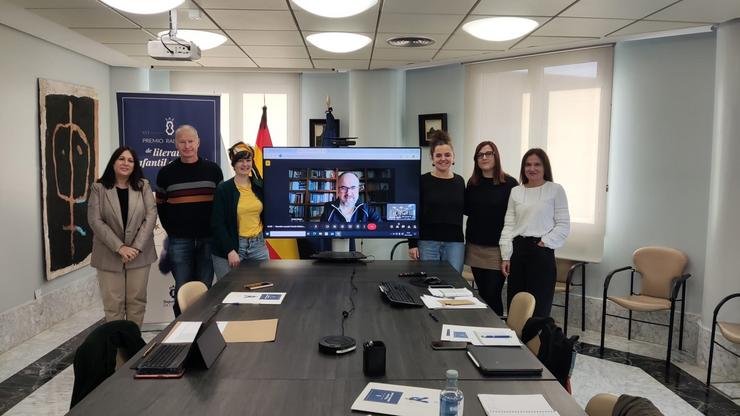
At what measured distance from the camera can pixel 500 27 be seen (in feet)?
13.0

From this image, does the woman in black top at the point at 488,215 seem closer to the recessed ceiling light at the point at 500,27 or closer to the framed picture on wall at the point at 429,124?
the recessed ceiling light at the point at 500,27

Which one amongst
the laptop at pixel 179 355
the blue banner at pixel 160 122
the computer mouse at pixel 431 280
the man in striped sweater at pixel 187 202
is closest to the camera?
the laptop at pixel 179 355

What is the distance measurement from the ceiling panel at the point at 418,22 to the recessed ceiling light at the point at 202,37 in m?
1.31

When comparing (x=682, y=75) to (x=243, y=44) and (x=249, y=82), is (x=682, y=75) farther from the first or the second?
(x=249, y=82)

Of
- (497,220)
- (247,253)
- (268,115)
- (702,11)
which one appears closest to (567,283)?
(497,220)

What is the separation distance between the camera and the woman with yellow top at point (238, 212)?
11.5 ft

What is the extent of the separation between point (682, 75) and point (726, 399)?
8.30 ft

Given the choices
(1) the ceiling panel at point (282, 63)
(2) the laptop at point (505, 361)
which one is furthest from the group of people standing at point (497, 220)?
(1) the ceiling panel at point (282, 63)

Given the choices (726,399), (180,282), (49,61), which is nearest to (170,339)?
(180,282)

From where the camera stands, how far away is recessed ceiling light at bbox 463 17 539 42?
380 cm

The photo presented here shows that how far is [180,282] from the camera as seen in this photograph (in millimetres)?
3953

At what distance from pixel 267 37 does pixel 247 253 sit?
70.7 inches

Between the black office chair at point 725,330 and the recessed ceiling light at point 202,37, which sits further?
the recessed ceiling light at point 202,37

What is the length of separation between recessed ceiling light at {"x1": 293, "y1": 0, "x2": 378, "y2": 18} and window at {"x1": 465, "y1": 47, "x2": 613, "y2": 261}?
8.46 feet
